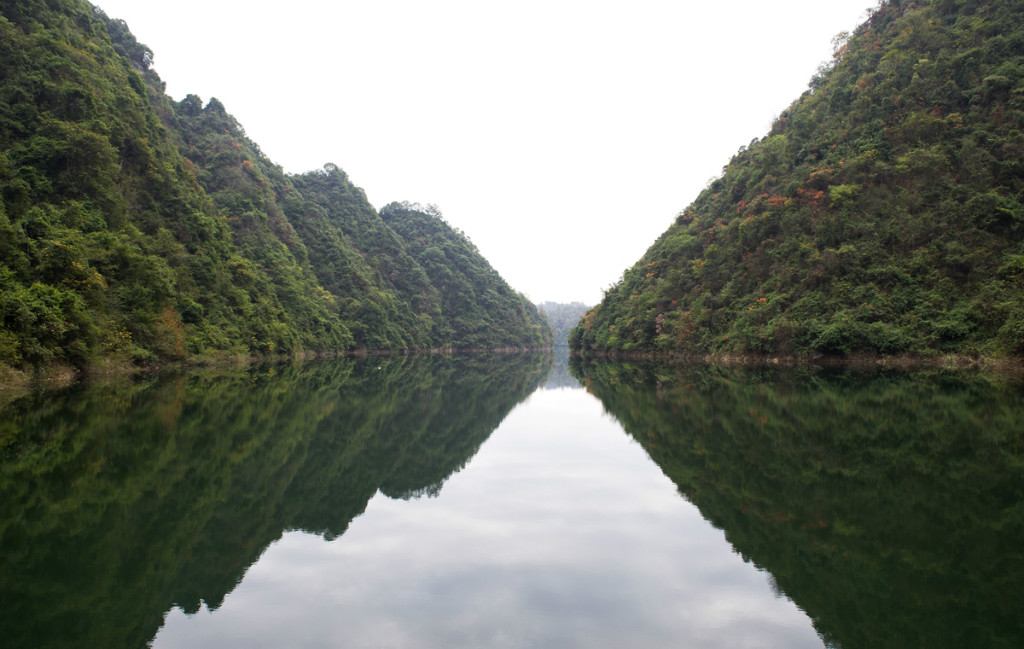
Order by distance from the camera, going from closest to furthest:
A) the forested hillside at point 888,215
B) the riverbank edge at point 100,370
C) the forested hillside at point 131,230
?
the riverbank edge at point 100,370 → the forested hillside at point 131,230 → the forested hillside at point 888,215

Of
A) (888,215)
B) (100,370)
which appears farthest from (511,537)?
(888,215)

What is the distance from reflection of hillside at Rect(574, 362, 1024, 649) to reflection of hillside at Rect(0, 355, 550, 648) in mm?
4608

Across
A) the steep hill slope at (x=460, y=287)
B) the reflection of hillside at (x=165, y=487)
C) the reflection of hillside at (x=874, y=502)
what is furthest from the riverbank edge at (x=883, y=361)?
the steep hill slope at (x=460, y=287)

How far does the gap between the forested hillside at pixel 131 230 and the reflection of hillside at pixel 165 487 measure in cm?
809

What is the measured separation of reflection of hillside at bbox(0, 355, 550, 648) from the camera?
484 centimetres

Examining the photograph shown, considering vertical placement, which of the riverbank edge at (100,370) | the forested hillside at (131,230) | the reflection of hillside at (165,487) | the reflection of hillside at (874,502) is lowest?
the reflection of hillside at (874,502)

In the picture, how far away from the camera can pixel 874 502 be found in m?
7.32

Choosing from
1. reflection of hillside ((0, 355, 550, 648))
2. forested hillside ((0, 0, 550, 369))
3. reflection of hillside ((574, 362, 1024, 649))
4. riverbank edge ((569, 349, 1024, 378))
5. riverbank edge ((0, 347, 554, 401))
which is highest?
forested hillside ((0, 0, 550, 369))

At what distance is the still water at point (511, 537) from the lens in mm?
4480

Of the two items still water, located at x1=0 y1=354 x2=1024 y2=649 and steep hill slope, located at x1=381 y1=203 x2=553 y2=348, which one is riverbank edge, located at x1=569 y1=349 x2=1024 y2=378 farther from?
steep hill slope, located at x1=381 y1=203 x2=553 y2=348

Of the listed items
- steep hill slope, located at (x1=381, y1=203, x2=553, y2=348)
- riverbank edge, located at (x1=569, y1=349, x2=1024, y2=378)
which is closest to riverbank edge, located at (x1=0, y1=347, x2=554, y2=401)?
riverbank edge, located at (x1=569, y1=349, x2=1024, y2=378)

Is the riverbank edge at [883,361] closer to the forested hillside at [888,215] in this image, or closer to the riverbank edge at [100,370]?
the forested hillside at [888,215]

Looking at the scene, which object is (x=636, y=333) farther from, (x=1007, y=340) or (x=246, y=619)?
(x=246, y=619)

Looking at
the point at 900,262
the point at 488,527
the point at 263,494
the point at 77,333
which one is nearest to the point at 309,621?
the point at 488,527
